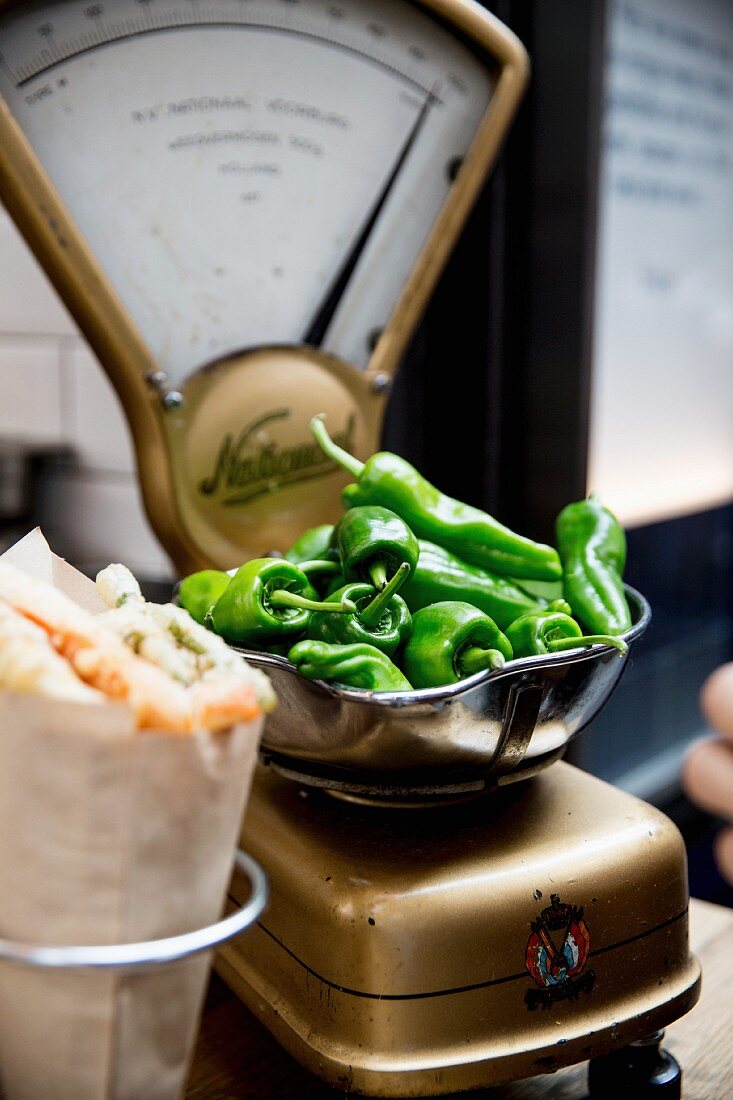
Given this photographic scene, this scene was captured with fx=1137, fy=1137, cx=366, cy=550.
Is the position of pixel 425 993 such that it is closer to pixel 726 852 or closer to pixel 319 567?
pixel 319 567

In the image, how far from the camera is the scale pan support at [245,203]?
2.73 ft

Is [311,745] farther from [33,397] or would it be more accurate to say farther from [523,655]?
[33,397]

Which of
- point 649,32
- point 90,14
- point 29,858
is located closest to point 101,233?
point 90,14

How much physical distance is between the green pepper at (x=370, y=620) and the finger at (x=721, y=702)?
1.05 metres

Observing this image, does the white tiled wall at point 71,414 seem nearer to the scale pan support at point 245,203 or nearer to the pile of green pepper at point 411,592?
the scale pan support at point 245,203

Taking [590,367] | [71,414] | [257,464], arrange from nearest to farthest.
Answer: [257,464] → [590,367] → [71,414]

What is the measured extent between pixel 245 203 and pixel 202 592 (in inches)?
14.3

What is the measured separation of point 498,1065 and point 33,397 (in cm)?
157

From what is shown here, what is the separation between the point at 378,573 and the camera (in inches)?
25.0

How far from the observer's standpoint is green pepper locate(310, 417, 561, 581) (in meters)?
0.72

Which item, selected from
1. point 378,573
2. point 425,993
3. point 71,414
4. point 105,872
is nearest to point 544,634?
point 378,573

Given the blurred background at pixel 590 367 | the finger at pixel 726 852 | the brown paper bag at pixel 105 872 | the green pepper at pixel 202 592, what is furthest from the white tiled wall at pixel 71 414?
the brown paper bag at pixel 105 872

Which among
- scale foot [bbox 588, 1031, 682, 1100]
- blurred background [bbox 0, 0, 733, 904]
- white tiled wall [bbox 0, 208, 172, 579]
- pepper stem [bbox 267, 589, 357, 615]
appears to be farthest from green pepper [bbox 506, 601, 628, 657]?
white tiled wall [bbox 0, 208, 172, 579]

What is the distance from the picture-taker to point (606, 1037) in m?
0.63
